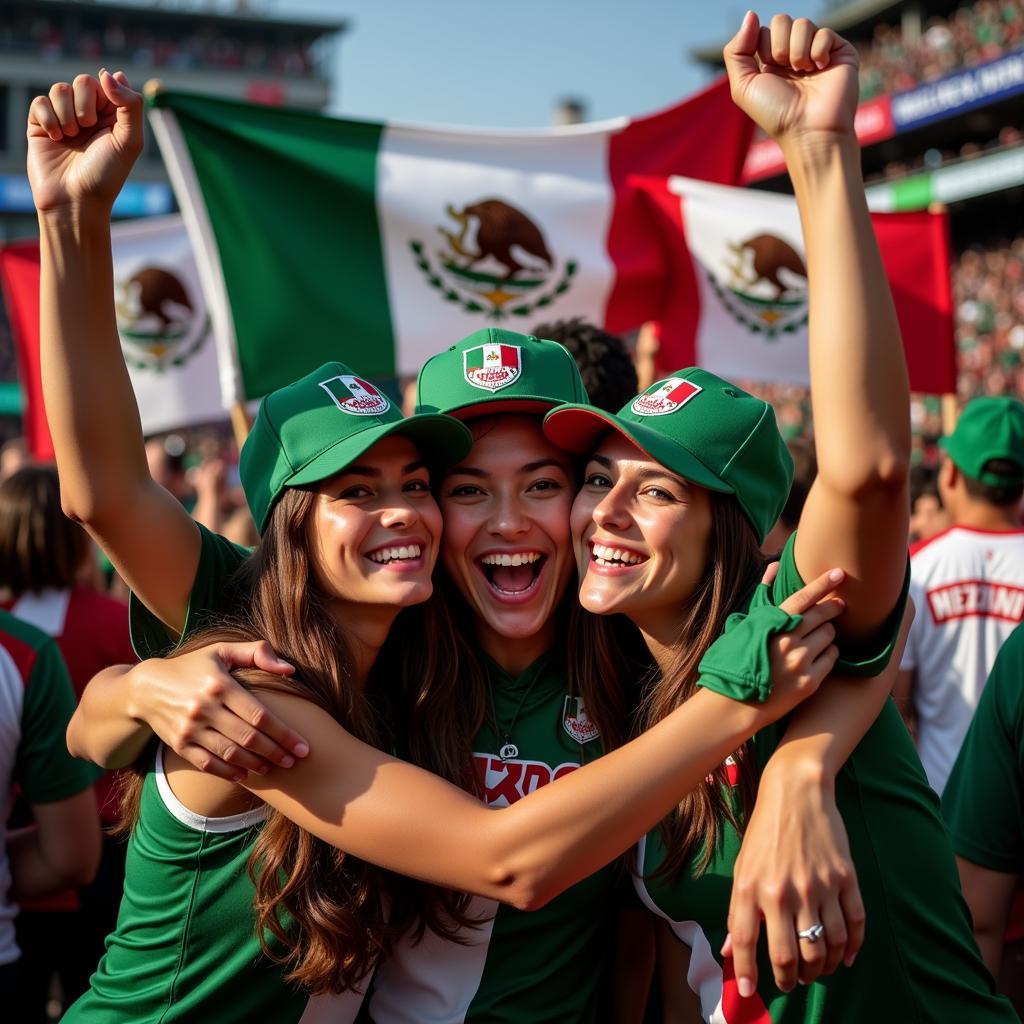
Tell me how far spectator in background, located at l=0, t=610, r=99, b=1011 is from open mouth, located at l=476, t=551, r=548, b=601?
1.20 m

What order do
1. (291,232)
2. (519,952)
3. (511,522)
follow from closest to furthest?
(519,952) < (511,522) < (291,232)

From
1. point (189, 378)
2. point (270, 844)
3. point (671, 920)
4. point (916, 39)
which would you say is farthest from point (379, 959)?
point (916, 39)

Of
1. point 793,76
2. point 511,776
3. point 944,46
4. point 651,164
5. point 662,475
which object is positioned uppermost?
point 944,46

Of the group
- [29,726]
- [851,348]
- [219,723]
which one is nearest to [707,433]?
[851,348]

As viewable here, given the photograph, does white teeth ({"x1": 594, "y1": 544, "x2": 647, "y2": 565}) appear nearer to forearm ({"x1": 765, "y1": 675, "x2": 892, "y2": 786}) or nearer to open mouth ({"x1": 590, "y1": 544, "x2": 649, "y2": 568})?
open mouth ({"x1": 590, "y1": 544, "x2": 649, "y2": 568})

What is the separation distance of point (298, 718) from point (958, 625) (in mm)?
2588

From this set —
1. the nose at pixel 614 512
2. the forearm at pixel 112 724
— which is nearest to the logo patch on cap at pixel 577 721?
the nose at pixel 614 512

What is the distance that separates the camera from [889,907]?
206cm

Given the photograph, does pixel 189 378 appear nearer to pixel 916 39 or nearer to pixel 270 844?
pixel 270 844

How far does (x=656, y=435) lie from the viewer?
2.33 m

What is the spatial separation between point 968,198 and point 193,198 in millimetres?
23787

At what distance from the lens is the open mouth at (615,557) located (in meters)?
2.35

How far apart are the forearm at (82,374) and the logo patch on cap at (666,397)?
97cm

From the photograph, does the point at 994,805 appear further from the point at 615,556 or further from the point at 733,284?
the point at 733,284
